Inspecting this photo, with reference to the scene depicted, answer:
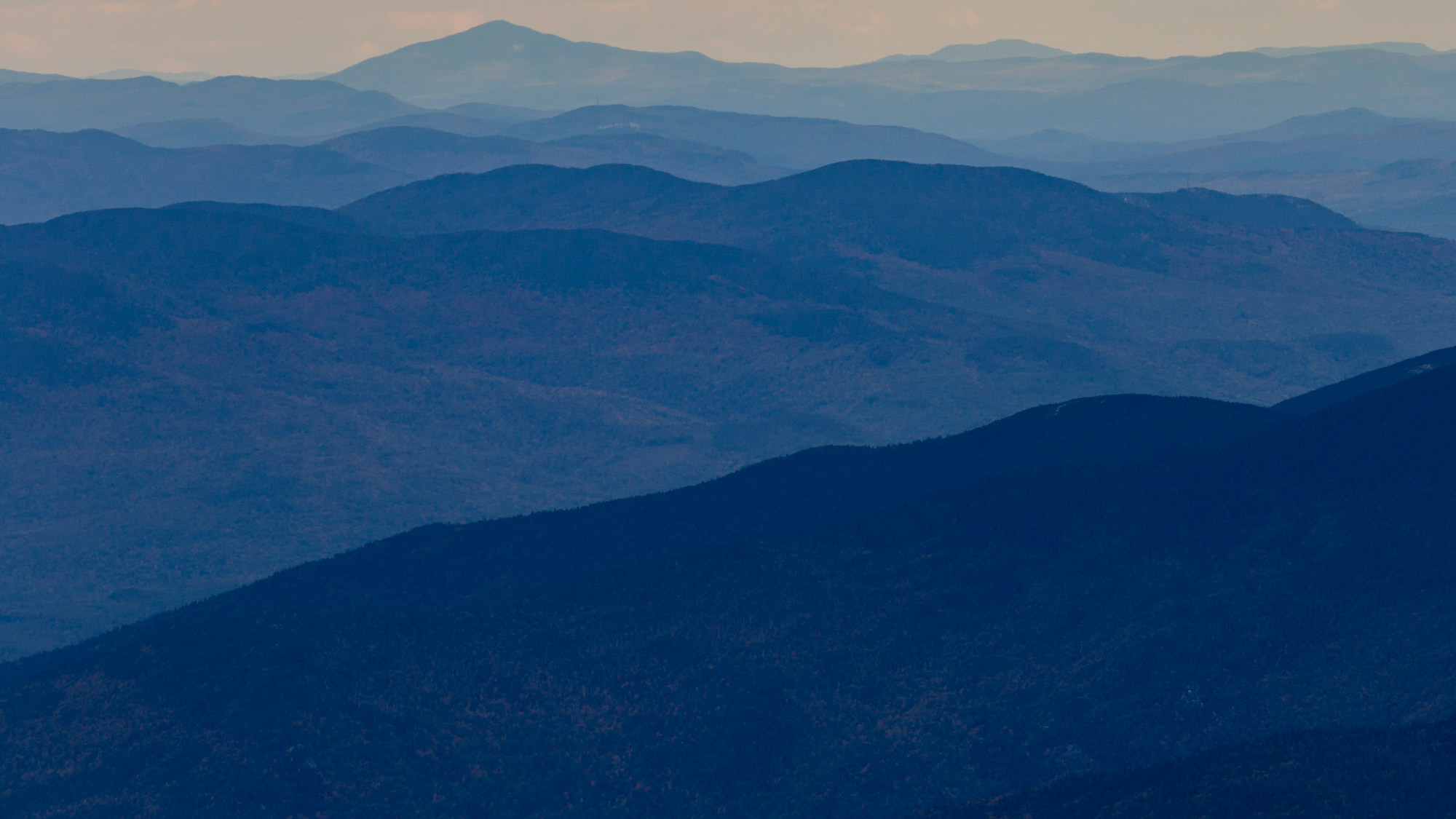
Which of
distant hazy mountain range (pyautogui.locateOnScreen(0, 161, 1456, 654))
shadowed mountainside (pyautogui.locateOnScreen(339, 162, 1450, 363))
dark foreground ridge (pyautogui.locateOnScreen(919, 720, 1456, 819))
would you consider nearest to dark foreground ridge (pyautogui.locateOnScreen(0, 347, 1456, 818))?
dark foreground ridge (pyautogui.locateOnScreen(919, 720, 1456, 819))

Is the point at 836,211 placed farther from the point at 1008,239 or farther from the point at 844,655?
the point at 844,655

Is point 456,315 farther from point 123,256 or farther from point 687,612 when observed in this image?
point 687,612

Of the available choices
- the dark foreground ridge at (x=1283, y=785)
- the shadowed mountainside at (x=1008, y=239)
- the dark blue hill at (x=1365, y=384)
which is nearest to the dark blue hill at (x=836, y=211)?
the shadowed mountainside at (x=1008, y=239)

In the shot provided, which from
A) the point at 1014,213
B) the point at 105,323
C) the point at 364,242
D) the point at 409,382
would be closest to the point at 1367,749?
the point at 409,382

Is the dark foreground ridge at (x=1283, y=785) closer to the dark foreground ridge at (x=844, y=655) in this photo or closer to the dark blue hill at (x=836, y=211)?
the dark foreground ridge at (x=844, y=655)

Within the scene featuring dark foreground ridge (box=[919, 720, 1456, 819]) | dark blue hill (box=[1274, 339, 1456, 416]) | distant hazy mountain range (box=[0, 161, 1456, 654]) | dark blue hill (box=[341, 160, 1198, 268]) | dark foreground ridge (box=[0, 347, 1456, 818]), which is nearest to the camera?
dark foreground ridge (box=[919, 720, 1456, 819])

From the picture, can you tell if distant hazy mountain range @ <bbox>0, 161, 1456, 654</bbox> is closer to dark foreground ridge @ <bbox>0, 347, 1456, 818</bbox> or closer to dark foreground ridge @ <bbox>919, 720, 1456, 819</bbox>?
dark foreground ridge @ <bbox>0, 347, 1456, 818</bbox>
